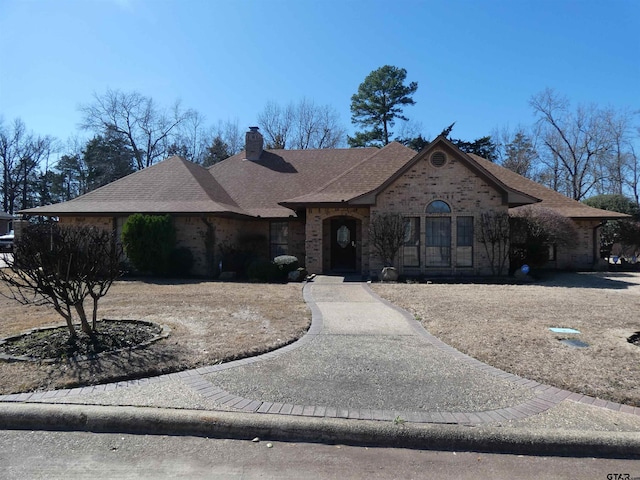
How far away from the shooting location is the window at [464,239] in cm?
1613

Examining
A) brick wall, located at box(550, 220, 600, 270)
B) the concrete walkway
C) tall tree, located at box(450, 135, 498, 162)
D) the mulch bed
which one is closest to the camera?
the concrete walkway

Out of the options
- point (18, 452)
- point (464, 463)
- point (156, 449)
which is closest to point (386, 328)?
point (464, 463)

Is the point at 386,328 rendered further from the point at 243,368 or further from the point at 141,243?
the point at 141,243

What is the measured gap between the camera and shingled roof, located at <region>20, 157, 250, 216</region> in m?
16.8

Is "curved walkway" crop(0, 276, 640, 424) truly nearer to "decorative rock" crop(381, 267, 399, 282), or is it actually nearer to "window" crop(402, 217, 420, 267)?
"decorative rock" crop(381, 267, 399, 282)

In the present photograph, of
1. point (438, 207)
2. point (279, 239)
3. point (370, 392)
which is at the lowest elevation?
point (370, 392)

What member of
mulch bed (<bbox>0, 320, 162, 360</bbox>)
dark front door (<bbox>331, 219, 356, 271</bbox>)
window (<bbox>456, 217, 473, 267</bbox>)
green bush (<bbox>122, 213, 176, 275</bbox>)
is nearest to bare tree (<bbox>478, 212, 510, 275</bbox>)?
window (<bbox>456, 217, 473, 267</bbox>)

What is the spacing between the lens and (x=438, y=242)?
1617 cm

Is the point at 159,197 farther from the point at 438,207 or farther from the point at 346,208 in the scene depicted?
the point at 438,207

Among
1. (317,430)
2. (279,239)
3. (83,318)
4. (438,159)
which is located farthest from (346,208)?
(317,430)

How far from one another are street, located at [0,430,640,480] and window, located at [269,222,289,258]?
16.1 metres

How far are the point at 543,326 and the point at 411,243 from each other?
29.1ft

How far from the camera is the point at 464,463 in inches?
127

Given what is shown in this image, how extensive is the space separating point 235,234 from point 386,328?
12.8 m
